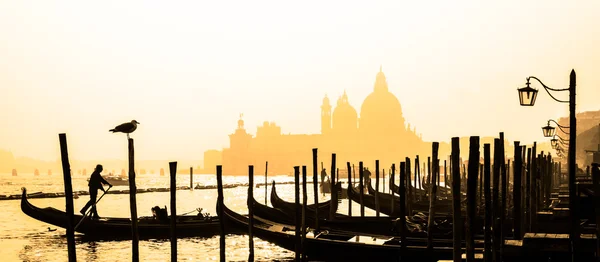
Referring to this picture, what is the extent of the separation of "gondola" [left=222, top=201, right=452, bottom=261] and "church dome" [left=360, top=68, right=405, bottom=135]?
16565 centimetres

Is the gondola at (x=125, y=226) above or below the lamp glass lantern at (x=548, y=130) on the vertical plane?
below

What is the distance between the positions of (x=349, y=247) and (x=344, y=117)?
175484mm

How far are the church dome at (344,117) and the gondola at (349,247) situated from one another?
17109 centimetres

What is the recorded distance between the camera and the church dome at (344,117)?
189375 millimetres

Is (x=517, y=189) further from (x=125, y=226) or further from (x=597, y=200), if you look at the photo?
(x=125, y=226)

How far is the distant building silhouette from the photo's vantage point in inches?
7229

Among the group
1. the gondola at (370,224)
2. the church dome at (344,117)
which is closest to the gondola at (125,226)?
the gondola at (370,224)

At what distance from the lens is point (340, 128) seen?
188000 mm

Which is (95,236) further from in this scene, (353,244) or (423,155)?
(423,155)

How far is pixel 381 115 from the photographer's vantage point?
18362cm

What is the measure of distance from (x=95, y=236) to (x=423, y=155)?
17561cm

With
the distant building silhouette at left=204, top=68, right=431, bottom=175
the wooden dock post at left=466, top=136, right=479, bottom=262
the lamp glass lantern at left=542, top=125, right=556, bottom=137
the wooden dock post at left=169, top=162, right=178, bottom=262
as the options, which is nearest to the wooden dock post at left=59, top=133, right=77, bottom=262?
the wooden dock post at left=169, top=162, right=178, bottom=262

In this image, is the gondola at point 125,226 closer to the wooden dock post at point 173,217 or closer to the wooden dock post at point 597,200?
the wooden dock post at point 173,217

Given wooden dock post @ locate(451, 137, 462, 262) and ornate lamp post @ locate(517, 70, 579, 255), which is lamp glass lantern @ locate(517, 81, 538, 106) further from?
wooden dock post @ locate(451, 137, 462, 262)
